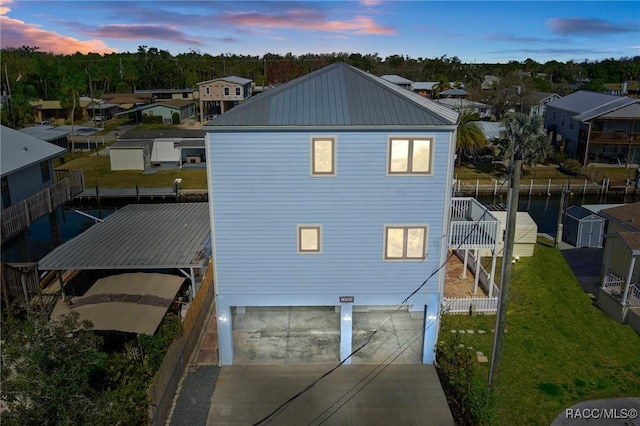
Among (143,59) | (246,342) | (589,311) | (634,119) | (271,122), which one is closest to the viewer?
(271,122)

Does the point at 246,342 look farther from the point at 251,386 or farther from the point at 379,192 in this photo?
the point at 379,192

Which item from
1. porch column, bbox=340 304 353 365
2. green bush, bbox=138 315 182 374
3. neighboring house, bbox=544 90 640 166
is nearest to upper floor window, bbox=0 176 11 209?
green bush, bbox=138 315 182 374

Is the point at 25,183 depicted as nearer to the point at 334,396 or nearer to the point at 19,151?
the point at 19,151

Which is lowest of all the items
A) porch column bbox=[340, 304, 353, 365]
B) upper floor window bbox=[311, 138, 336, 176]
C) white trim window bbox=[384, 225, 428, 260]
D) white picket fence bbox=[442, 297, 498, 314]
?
white picket fence bbox=[442, 297, 498, 314]

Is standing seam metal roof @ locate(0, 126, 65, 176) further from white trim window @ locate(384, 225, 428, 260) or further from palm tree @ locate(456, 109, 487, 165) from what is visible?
palm tree @ locate(456, 109, 487, 165)

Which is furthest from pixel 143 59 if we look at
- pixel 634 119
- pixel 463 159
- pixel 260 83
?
pixel 634 119

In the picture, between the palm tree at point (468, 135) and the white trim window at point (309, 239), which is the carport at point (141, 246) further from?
the palm tree at point (468, 135)
